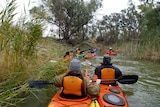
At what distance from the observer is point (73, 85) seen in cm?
400

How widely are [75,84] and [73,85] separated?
0.14 ft

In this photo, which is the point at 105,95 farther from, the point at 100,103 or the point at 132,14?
the point at 132,14

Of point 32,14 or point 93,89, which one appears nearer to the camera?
point 93,89

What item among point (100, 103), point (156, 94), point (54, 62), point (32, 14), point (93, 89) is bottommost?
point (156, 94)

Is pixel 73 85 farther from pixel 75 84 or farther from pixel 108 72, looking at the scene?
pixel 108 72

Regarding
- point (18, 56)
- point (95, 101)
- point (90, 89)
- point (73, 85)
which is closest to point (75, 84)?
point (73, 85)

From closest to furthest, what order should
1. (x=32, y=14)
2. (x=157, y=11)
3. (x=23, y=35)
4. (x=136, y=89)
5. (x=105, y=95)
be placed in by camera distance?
(x=105, y=95)
(x=23, y=35)
(x=32, y=14)
(x=136, y=89)
(x=157, y=11)

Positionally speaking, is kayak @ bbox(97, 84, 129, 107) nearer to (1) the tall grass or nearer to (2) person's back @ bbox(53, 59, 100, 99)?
(2) person's back @ bbox(53, 59, 100, 99)

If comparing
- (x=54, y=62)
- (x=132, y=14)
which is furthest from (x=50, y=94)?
(x=132, y=14)

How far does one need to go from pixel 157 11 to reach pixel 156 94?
44.9 ft

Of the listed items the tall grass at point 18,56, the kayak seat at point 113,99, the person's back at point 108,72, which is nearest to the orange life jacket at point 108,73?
the person's back at point 108,72

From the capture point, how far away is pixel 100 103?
414 cm

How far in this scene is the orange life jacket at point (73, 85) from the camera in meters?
4.00

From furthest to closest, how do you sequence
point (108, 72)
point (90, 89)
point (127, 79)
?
point (108, 72) < point (127, 79) < point (90, 89)
